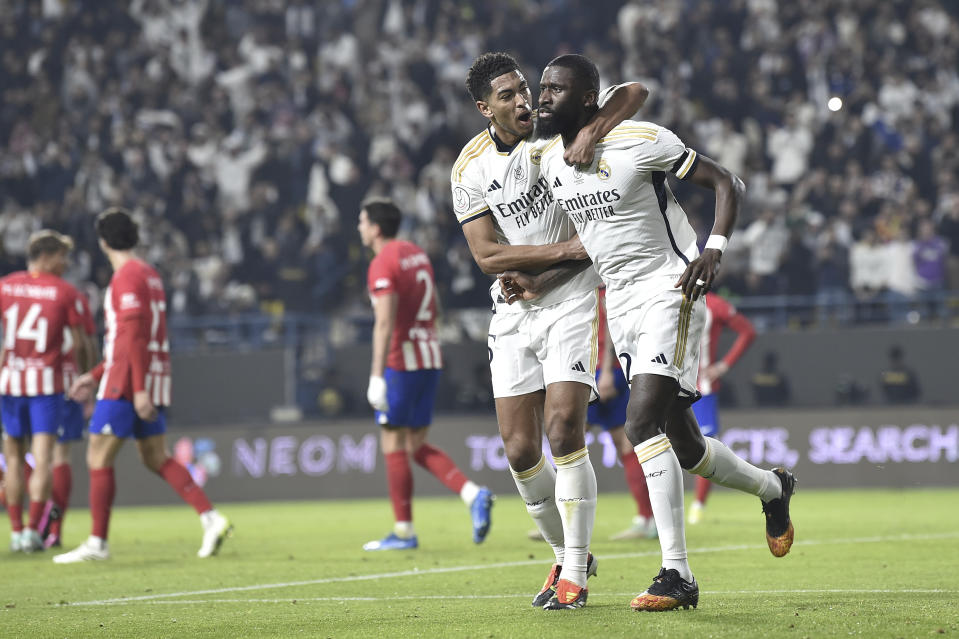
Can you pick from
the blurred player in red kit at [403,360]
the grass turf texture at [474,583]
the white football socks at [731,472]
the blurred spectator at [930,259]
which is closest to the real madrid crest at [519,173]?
the white football socks at [731,472]

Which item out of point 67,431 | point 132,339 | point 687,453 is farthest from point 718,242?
point 67,431

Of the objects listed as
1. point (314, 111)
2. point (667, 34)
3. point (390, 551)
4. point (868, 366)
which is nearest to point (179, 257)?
point (314, 111)

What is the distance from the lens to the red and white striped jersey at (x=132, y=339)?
938 cm

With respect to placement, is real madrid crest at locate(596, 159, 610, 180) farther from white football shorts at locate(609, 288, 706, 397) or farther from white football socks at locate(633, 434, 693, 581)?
white football socks at locate(633, 434, 693, 581)

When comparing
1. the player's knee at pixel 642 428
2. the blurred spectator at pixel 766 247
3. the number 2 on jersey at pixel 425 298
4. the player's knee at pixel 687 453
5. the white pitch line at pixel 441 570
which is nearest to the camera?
the player's knee at pixel 642 428

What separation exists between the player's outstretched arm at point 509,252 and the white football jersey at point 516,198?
6cm

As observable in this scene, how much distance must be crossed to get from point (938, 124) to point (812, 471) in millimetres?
6397

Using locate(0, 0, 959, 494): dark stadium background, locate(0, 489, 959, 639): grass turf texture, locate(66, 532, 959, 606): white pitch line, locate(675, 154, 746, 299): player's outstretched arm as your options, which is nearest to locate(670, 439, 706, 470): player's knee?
locate(0, 489, 959, 639): grass turf texture

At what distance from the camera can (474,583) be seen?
293 inches

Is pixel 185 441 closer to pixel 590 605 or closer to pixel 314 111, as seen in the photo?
pixel 314 111

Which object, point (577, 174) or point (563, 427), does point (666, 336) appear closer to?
point (563, 427)

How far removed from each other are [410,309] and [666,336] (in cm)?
476

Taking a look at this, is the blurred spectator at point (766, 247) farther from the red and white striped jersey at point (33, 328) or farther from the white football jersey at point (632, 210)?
the white football jersey at point (632, 210)

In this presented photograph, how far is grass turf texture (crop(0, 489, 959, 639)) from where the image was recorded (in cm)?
541
